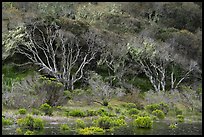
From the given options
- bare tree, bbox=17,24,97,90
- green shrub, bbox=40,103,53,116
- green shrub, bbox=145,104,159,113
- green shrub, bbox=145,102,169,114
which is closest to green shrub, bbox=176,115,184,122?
green shrub, bbox=145,102,169,114

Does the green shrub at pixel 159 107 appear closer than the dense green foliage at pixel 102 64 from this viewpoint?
Yes

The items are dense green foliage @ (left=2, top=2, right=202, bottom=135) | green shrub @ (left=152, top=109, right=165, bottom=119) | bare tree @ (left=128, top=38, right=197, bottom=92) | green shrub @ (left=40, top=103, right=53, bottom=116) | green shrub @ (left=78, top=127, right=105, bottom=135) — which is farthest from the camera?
bare tree @ (left=128, top=38, right=197, bottom=92)

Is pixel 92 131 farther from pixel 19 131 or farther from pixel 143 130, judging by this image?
pixel 19 131

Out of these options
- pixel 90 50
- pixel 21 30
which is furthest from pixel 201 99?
pixel 21 30

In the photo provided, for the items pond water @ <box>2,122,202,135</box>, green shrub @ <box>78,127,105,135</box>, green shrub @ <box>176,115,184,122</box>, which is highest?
green shrub @ <box>78,127,105,135</box>

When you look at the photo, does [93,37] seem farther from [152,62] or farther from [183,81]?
[183,81]

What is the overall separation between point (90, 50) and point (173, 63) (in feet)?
27.2

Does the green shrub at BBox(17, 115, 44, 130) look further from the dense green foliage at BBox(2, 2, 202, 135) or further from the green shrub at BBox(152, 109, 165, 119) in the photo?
the green shrub at BBox(152, 109, 165, 119)

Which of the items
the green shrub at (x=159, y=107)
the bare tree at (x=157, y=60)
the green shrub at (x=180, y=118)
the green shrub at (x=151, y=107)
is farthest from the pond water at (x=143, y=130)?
the bare tree at (x=157, y=60)

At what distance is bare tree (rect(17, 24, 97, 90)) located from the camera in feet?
117

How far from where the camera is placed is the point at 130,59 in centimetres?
3828

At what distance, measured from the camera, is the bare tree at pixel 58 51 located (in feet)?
117

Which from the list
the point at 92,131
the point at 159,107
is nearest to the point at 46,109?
the point at 92,131

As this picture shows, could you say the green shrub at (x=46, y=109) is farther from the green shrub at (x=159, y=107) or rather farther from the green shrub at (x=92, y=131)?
the green shrub at (x=159, y=107)
